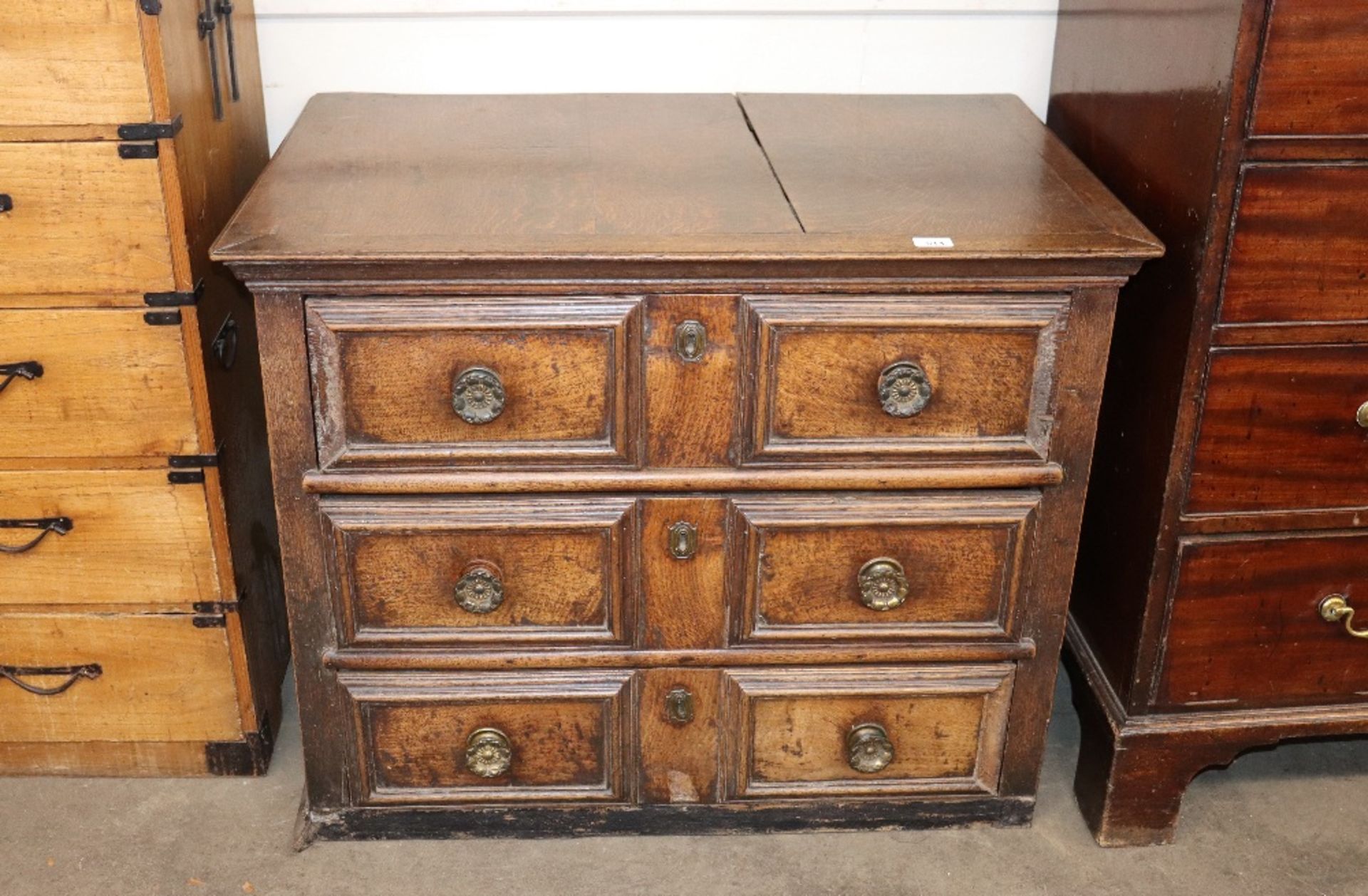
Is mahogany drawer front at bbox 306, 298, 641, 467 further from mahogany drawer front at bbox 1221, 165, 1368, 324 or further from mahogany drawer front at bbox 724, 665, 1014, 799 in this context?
mahogany drawer front at bbox 1221, 165, 1368, 324

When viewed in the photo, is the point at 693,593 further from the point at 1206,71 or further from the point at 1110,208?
the point at 1206,71

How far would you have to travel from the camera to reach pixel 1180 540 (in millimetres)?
1857

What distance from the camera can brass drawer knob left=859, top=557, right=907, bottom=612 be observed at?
73.0 inches

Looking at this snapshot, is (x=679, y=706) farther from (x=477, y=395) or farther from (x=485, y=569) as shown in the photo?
(x=477, y=395)

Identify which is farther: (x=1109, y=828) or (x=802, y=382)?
(x=1109, y=828)

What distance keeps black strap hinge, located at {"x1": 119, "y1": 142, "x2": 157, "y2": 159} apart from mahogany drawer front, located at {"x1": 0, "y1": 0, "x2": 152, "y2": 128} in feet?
0.09

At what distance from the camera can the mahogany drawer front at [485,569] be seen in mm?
1795

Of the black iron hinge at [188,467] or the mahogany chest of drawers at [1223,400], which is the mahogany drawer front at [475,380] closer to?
the black iron hinge at [188,467]

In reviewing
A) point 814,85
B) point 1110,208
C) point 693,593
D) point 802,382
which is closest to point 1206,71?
point 1110,208

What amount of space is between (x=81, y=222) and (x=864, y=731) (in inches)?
47.3

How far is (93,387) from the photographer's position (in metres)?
1.86

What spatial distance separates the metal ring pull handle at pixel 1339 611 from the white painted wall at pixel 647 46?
902mm

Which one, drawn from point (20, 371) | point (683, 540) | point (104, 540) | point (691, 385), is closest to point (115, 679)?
point (104, 540)

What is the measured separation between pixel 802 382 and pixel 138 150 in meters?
0.84
